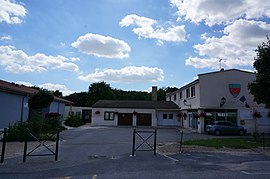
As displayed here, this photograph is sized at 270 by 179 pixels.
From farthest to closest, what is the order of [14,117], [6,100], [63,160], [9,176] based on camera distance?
1. [14,117]
2. [6,100]
3. [63,160]
4. [9,176]

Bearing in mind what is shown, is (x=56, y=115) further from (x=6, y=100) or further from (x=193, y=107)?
A: (x=193, y=107)

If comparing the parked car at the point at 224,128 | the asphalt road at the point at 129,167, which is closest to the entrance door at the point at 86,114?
the parked car at the point at 224,128

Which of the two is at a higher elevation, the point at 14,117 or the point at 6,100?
the point at 6,100

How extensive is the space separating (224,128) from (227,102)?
3.91m

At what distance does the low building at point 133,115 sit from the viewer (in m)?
39.0

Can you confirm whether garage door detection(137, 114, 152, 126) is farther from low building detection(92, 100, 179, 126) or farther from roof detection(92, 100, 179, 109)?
roof detection(92, 100, 179, 109)

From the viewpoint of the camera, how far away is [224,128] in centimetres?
2553

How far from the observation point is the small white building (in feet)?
91.5

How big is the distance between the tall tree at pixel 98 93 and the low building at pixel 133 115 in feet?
74.2

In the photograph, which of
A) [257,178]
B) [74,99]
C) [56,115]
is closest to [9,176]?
[257,178]

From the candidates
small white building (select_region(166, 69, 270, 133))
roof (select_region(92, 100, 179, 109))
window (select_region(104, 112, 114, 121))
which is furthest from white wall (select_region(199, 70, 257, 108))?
window (select_region(104, 112, 114, 121))

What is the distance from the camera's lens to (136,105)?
40.4m

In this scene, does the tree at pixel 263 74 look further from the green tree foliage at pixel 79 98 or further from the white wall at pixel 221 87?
the green tree foliage at pixel 79 98

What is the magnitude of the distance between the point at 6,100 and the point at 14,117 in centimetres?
214
